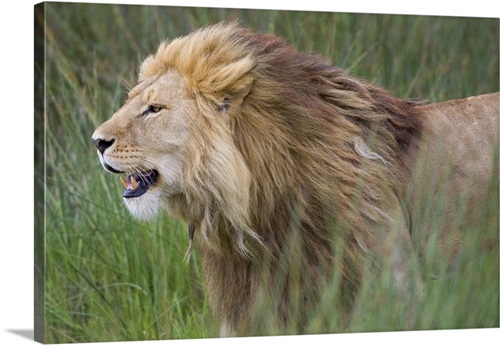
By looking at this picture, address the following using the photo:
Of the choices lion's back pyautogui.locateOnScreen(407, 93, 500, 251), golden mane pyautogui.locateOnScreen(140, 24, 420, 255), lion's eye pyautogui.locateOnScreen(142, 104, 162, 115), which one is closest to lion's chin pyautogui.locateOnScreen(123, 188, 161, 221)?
golden mane pyautogui.locateOnScreen(140, 24, 420, 255)

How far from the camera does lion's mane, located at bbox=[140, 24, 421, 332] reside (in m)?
5.05

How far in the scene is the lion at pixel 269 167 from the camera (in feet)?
16.5

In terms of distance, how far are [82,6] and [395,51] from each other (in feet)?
5.49

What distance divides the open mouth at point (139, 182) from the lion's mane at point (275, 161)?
0.46 feet

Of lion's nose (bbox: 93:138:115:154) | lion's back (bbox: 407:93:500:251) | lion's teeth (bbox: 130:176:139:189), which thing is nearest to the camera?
lion's nose (bbox: 93:138:115:154)

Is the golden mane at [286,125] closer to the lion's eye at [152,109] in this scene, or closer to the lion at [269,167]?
the lion at [269,167]

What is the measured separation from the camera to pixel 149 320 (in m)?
5.92

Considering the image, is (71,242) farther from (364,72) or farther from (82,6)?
(364,72)

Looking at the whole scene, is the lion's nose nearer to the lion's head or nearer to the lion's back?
the lion's head

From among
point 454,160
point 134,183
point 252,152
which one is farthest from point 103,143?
point 454,160

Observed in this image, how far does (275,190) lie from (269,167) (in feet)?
0.34

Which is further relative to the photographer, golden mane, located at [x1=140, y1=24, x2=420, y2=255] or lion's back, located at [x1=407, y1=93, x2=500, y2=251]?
lion's back, located at [x1=407, y1=93, x2=500, y2=251]

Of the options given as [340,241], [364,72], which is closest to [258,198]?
[340,241]

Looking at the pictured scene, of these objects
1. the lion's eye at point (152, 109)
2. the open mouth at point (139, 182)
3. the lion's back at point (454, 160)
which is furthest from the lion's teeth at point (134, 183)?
the lion's back at point (454, 160)
